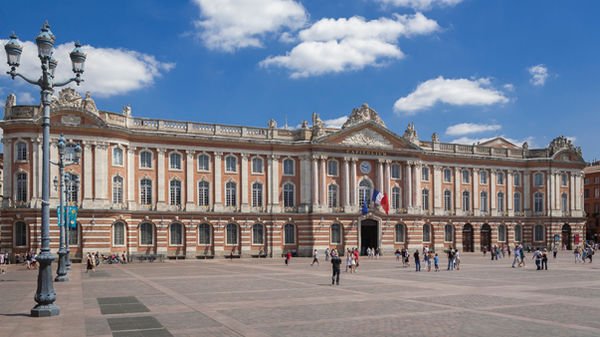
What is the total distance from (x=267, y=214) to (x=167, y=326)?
5533 cm

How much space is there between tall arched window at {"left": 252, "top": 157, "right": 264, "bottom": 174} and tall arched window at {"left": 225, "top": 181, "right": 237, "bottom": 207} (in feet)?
10.0

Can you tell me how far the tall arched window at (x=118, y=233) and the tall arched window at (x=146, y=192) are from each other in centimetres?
378

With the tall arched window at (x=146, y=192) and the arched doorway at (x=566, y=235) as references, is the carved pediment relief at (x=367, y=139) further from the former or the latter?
the arched doorway at (x=566, y=235)

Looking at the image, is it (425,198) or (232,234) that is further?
(425,198)

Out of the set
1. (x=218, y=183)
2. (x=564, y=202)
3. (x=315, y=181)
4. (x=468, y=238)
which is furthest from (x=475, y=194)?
(x=218, y=183)

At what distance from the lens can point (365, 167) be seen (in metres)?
80.9

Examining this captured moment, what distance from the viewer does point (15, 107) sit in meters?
64.6

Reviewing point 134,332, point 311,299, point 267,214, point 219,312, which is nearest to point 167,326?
point 134,332

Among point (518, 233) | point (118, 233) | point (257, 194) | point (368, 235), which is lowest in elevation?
point (518, 233)

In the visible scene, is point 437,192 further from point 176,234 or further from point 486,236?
point 176,234

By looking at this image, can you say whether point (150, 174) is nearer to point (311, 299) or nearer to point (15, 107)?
point (15, 107)

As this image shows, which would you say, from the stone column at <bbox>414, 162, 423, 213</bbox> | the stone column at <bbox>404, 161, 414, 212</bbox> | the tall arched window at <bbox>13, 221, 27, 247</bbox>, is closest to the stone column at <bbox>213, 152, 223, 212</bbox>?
the tall arched window at <bbox>13, 221, 27, 247</bbox>

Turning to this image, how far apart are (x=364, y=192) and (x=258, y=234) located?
48.9 ft

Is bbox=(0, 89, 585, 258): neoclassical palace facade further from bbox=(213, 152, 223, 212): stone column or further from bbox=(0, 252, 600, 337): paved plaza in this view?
bbox=(0, 252, 600, 337): paved plaza
